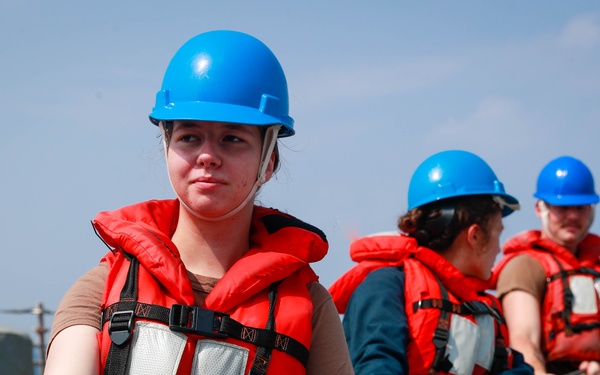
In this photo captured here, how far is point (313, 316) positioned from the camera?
3.30 m

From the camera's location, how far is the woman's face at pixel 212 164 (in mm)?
3137

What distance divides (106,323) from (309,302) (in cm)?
72

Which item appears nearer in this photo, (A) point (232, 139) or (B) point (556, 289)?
(A) point (232, 139)

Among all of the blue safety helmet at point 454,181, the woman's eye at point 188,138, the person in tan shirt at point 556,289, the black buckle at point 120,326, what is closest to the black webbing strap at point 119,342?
the black buckle at point 120,326

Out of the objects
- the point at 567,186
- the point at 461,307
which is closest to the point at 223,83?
the point at 461,307

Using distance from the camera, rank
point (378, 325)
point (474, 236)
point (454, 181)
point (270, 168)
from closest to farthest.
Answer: point (270, 168)
point (378, 325)
point (474, 236)
point (454, 181)

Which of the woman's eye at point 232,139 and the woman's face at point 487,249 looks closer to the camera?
the woman's eye at point 232,139

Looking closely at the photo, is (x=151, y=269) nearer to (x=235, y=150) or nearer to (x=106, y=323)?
(x=106, y=323)

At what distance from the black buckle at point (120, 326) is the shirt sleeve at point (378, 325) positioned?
68.7 inches

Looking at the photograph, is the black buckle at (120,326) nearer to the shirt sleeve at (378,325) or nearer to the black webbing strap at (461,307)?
the shirt sleeve at (378,325)

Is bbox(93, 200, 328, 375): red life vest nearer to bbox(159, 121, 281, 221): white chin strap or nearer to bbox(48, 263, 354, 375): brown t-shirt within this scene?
bbox(48, 263, 354, 375): brown t-shirt

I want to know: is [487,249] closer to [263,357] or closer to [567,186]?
[263,357]

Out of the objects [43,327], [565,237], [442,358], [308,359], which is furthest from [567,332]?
[43,327]

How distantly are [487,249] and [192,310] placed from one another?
273 cm
